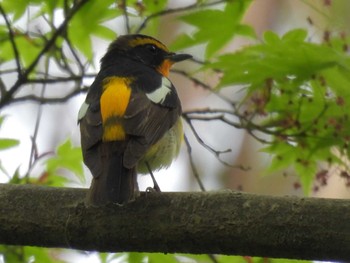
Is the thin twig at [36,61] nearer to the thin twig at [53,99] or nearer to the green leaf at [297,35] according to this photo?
the thin twig at [53,99]

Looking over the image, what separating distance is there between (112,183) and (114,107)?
54 centimetres

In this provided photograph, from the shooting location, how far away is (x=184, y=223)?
10.3ft

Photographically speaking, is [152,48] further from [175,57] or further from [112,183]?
[112,183]

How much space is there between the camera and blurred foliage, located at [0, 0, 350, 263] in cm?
372

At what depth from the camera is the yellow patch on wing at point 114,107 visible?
370 centimetres

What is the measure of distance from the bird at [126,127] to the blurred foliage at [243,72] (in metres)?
0.25

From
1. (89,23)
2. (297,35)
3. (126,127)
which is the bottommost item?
(126,127)

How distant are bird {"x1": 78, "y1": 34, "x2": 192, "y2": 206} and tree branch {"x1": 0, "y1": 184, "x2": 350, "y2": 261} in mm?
115

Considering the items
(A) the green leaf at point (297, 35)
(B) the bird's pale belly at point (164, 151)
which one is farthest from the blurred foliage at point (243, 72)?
(B) the bird's pale belly at point (164, 151)

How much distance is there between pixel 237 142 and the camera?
1187 cm

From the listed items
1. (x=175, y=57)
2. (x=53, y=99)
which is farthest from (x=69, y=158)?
(x=175, y=57)

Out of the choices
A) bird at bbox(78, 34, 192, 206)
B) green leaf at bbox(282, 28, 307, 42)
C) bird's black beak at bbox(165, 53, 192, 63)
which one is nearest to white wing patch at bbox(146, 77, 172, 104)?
bird at bbox(78, 34, 192, 206)

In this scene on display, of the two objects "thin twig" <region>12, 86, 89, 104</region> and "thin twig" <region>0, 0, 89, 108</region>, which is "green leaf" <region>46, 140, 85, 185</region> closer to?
"thin twig" <region>12, 86, 89, 104</region>

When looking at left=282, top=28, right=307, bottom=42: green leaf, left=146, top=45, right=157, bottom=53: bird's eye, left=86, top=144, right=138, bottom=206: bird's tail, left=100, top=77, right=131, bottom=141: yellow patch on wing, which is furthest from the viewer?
left=146, top=45, right=157, bottom=53: bird's eye
